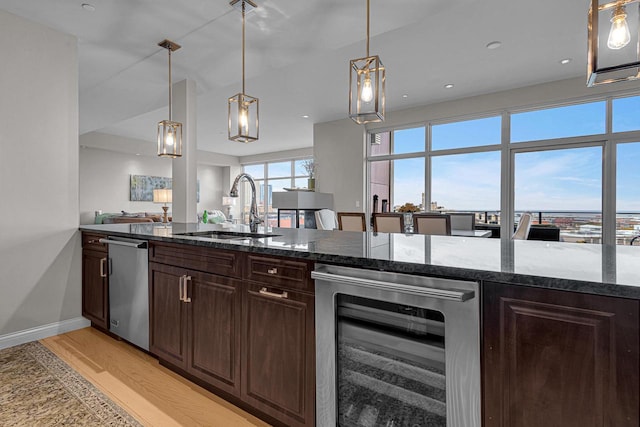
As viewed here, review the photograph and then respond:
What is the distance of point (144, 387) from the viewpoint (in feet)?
6.35

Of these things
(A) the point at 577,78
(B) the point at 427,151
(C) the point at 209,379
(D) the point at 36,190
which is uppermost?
(A) the point at 577,78

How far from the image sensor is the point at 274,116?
21.7 ft

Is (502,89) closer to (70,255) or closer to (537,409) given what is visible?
(537,409)

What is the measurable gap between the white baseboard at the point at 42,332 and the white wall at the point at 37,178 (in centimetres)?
3

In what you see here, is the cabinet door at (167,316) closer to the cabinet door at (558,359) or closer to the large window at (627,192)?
the cabinet door at (558,359)

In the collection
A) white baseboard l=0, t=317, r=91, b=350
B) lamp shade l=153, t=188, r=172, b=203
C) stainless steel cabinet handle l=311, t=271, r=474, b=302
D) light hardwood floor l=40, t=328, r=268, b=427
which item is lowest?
light hardwood floor l=40, t=328, r=268, b=427

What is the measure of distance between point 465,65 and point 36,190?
486 centimetres

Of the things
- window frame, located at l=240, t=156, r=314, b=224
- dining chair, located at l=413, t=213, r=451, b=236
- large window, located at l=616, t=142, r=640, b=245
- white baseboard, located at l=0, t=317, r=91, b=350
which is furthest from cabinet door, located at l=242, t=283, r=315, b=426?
window frame, located at l=240, t=156, r=314, b=224

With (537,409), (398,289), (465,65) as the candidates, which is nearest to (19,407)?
(398,289)

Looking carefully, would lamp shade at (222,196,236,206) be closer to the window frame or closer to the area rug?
the window frame

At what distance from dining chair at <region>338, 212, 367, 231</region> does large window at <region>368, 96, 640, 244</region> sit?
2309mm

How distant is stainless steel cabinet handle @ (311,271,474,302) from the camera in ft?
3.28

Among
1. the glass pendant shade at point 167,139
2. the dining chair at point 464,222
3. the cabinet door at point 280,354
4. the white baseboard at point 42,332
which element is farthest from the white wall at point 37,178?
the dining chair at point 464,222

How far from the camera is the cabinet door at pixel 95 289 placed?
2.57 meters
